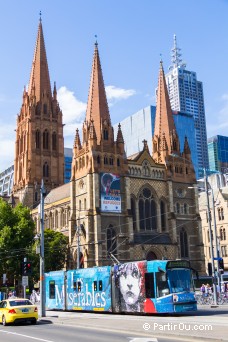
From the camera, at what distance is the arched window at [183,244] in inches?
2557

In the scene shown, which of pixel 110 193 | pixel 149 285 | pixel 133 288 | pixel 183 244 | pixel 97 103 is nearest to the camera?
pixel 149 285

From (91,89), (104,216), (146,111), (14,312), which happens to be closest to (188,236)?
(104,216)

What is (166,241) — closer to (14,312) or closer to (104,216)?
(104,216)

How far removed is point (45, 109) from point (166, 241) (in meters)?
44.9

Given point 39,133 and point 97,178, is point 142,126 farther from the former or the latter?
point 97,178

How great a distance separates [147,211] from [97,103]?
1718 centimetres

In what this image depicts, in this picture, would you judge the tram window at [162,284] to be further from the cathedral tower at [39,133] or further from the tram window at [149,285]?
the cathedral tower at [39,133]

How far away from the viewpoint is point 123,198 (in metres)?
61.1

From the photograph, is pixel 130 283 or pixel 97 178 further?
pixel 97 178

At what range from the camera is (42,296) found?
2889cm

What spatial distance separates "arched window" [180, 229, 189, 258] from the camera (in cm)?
6494

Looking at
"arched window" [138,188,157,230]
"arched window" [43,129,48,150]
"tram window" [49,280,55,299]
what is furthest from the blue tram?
"arched window" [43,129,48,150]

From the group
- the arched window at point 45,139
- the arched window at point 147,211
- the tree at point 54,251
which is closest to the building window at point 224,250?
the arched window at point 147,211

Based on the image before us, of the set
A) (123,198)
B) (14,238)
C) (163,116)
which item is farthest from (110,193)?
(163,116)
